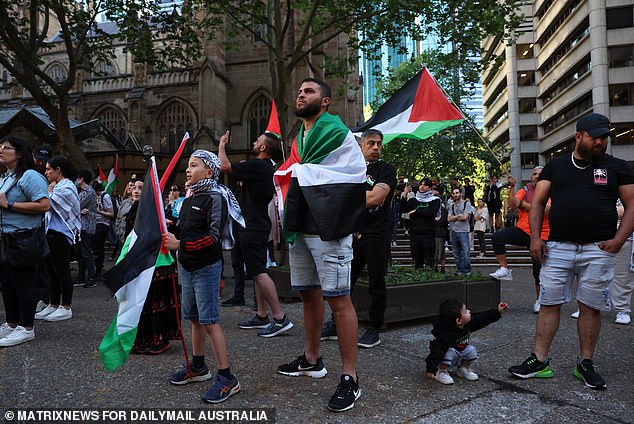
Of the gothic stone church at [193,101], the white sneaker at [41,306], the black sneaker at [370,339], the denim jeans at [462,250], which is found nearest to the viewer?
the black sneaker at [370,339]

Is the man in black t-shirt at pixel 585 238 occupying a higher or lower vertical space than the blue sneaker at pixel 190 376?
higher

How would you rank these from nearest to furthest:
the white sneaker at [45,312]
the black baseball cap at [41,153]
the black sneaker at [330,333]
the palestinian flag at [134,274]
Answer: the palestinian flag at [134,274] → the black sneaker at [330,333] → the white sneaker at [45,312] → the black baseball cap at [41,153]

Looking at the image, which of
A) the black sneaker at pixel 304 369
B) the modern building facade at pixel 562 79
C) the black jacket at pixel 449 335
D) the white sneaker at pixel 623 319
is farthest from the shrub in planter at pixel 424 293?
the modern building facade at pixel 562 79

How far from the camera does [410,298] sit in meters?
5.44

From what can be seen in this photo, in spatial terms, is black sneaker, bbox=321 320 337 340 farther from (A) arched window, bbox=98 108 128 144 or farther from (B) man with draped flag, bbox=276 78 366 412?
(A) arched window, bbox=98 108 128 144

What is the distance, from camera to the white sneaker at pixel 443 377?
137 inches

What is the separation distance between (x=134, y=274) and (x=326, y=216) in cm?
144

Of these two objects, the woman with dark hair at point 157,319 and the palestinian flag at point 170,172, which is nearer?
the palestinian flag at point 170,172

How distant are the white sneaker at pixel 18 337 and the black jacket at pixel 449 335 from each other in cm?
399

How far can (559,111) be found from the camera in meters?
41.6

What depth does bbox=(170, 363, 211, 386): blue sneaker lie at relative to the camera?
342cm

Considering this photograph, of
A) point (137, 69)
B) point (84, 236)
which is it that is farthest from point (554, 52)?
point (84, 236)

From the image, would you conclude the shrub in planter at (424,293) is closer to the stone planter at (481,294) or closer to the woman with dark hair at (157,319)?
the stone planter at (481,294)

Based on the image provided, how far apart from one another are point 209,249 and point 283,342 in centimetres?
181
